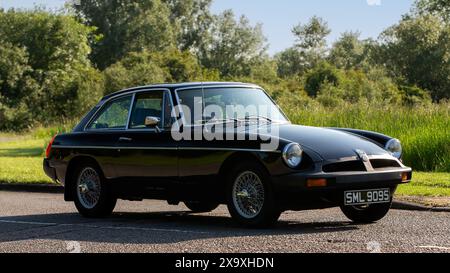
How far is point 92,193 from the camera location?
1203cm

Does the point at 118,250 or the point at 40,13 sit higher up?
the point at 40,13

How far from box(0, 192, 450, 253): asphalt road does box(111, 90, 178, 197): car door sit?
572 mm

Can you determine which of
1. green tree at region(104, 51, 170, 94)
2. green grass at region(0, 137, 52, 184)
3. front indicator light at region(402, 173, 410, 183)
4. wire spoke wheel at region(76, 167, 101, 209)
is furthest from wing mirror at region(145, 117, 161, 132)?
green tree at region(104, 51, 170, 94)

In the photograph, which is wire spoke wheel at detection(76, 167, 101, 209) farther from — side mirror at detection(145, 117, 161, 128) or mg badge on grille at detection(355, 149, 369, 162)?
mg badge on grille at detection(355, 149, 369, 162)

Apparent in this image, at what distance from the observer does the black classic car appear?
9.57 m

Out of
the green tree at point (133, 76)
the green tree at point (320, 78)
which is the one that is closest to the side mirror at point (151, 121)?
the green tree at point (133, 76)

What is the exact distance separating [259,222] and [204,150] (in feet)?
3.73

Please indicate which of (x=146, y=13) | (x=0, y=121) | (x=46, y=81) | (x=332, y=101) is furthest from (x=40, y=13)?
(x=332, y=101)

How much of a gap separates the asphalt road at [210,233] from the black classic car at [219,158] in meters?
0.32

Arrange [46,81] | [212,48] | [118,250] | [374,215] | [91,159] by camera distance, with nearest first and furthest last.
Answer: [118,250] → [374,215] → [91,159] → [46,81] → [212,48]

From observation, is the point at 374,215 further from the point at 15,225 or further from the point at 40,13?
the point at 40,13

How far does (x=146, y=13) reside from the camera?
294ft

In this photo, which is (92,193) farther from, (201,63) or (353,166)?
(201,63)

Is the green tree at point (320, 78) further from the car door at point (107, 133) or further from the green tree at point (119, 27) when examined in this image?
the car door at point (107, 133)
